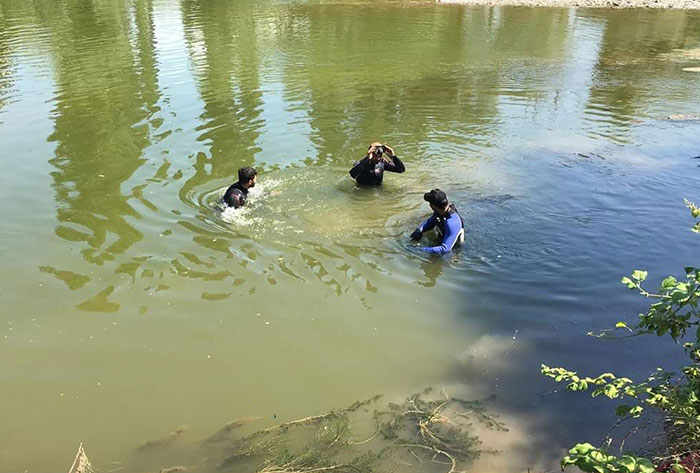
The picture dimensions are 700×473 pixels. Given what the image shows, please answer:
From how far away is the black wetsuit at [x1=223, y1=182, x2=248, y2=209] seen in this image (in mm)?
8773

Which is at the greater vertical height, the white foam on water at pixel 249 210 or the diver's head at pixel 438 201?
the diver's head at pixel 438 201

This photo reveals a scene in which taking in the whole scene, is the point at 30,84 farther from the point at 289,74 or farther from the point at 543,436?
the point at 543,436

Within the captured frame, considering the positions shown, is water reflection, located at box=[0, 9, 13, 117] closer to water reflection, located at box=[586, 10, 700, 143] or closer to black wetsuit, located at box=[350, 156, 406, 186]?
black wetsuit, located at box=[350, 156, 406, 186]

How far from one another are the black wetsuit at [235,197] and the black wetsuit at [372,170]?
217 centimetres

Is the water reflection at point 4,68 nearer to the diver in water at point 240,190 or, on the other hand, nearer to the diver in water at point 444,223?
the diver in water at point 240,190

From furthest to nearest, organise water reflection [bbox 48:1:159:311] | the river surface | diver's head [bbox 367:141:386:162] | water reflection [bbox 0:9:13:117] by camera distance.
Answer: water reflection [bbox 0:9:13:117]
diver's head [bbox 367:141:386:162]
water reflection [bbox 48:1:159:311]
the river surface

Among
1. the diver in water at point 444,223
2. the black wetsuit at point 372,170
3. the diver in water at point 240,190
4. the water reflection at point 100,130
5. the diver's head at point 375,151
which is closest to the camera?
the diver in water at point 444,223

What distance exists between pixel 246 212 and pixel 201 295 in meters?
2.45

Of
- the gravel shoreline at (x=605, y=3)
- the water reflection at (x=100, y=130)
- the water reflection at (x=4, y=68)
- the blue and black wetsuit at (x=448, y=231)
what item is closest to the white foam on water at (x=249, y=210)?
the water reflection at (x=100, y=130)

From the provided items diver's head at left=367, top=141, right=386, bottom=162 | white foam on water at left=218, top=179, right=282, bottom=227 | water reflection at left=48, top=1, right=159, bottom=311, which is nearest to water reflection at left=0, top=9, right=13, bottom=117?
water reflection at left=48, top=1, right=159, bottom=311

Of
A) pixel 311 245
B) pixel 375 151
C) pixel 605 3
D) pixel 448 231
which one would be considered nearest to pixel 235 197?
pixel 311 245

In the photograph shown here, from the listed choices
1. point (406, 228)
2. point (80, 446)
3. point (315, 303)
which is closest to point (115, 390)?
point (80, 446)

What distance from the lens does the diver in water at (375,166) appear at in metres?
9.78

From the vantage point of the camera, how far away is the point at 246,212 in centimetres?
896
